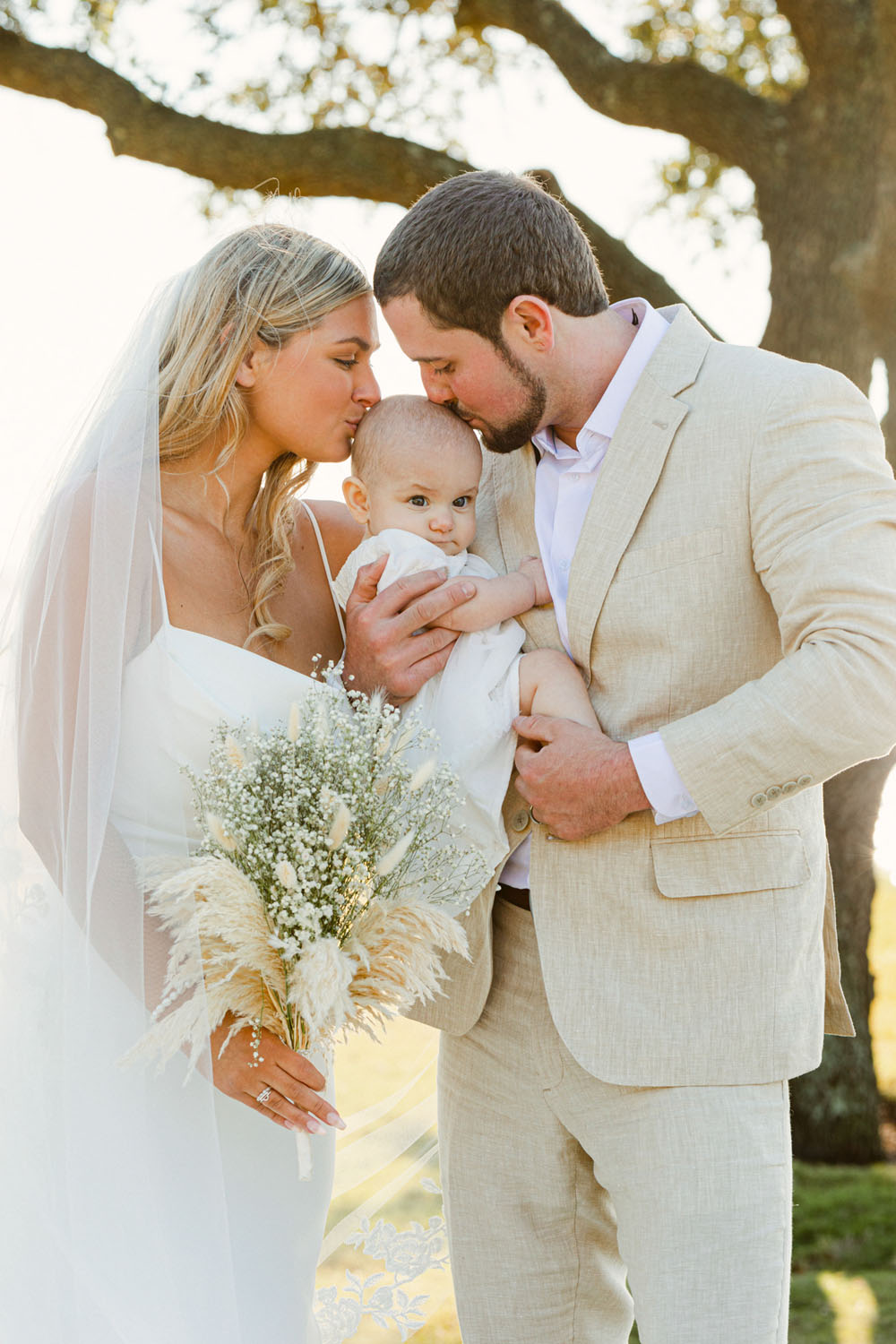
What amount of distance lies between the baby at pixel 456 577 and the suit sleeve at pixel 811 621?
336 mm

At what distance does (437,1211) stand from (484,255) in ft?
7.64

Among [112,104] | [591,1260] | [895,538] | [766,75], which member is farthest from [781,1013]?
[766,75]

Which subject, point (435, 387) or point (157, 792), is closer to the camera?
point (157, 792)

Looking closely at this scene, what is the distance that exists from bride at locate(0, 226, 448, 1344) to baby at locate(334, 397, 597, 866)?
0.59ft

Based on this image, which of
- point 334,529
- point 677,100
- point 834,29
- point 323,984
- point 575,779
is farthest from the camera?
point 677,100

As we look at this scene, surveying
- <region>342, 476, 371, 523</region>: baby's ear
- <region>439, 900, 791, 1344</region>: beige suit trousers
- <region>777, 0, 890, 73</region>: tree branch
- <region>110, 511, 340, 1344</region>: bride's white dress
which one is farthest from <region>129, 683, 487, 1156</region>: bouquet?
<region>777, 0, 890, 73</region>: tree branch

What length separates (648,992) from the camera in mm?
2539

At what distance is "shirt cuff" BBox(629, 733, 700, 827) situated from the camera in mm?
2412

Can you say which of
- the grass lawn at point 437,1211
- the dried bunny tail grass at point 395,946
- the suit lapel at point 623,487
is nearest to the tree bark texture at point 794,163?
the grass lawn at point 437,1211

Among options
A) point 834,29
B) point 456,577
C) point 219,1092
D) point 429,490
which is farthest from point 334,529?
point 834,29

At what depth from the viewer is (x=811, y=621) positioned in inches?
92.0

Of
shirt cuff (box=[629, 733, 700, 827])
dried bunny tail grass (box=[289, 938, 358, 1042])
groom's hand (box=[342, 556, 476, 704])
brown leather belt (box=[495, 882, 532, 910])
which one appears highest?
groom's hand (box=[342, 556, 476, 704])

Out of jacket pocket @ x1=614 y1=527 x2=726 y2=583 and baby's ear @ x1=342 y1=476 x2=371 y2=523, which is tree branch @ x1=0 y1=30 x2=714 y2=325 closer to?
baby's ear @ x1=342 y1=476 x2=371 y2=523

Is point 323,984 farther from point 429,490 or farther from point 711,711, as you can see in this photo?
point 429,490
